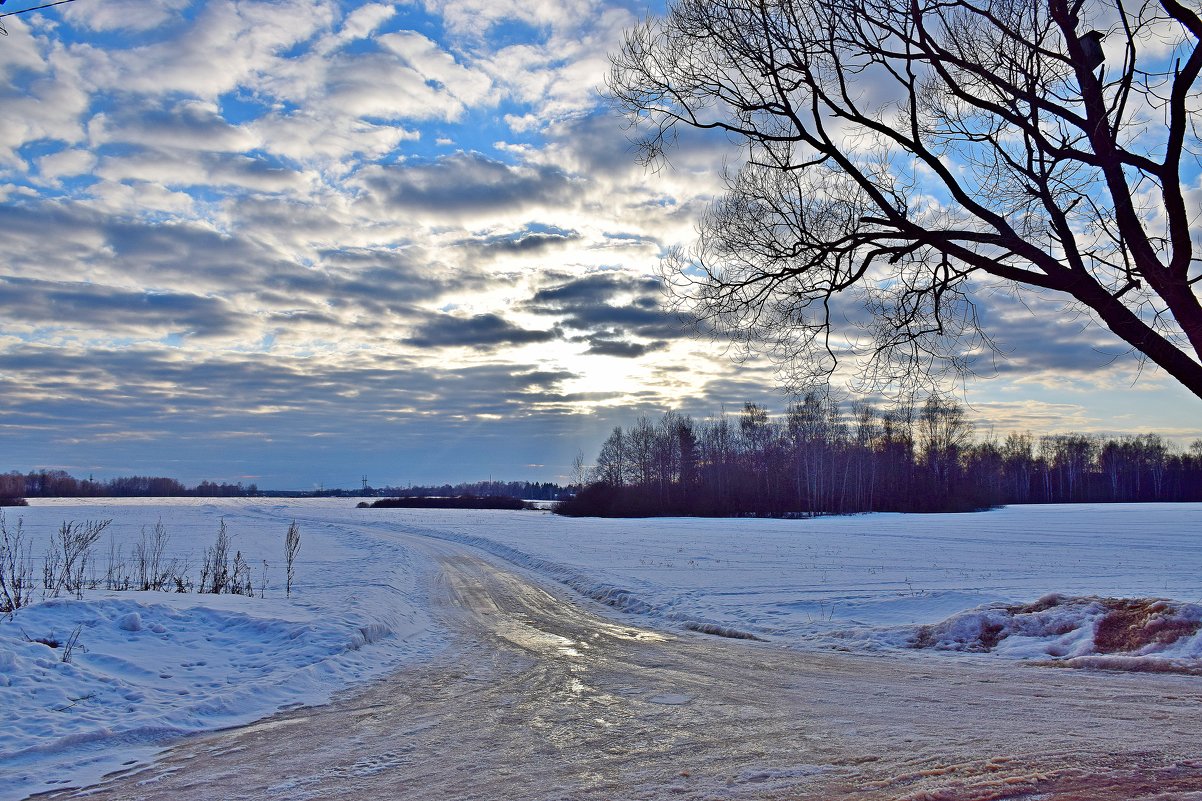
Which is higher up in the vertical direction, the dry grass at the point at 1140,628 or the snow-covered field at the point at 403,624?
the dry grass at the point at 1140,628

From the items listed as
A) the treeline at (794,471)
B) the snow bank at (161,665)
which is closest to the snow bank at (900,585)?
the snow bank at (161,665)

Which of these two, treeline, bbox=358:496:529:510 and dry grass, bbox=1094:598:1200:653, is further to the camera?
treeline, bbox=358:496:529:510

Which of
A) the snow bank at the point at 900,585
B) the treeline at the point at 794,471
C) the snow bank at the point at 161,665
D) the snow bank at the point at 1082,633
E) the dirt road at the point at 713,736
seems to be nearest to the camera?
the dirt road at the point at 713,736

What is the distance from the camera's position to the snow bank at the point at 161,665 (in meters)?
6.84

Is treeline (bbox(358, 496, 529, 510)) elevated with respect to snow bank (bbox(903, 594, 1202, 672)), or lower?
lower

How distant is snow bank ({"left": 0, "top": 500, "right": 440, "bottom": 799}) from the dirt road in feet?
2.28

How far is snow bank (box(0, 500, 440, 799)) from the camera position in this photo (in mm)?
6844

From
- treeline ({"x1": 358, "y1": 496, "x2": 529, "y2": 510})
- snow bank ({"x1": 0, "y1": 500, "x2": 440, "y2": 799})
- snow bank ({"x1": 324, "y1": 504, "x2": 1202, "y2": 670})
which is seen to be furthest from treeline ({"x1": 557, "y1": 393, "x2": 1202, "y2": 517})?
snow bank ({"x1": 0, "y1": 500, "x2": 440, "y2": 799})

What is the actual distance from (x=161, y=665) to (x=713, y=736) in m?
7.02

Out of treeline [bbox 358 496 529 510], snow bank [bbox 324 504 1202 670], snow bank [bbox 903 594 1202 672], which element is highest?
snow bank [bbox 903 594 1202 672]

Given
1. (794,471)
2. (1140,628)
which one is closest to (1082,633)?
(1140,628)

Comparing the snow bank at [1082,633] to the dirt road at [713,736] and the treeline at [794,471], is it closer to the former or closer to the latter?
the dirt road at [713,736]

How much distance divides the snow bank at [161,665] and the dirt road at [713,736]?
2.28ft

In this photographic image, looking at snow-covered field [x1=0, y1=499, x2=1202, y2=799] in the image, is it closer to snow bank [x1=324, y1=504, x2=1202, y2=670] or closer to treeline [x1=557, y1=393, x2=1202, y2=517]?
snow bank [x1=324, y1=504, x2=1202, y2=670]
